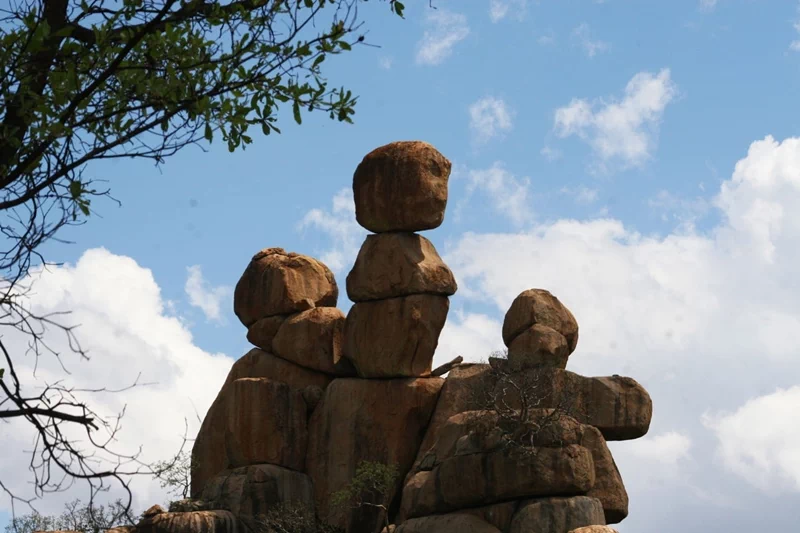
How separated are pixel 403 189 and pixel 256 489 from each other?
8995 millimetres

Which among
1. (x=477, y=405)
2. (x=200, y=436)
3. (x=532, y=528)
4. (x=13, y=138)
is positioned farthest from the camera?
(x=200, y=436)

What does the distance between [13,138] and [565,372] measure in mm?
23657

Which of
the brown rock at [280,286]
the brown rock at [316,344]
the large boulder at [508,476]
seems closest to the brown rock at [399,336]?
the brown rock at [316,344]

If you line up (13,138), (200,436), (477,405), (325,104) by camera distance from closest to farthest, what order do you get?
1. (13,138)
2. (325,104)
3. (477,405)
4. (200,436)

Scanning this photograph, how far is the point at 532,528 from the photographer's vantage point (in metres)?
25.7

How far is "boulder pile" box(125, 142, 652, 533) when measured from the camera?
29.6 m

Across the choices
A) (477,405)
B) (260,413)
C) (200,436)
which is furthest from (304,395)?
(477,405)

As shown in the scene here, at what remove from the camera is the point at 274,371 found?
116 feet

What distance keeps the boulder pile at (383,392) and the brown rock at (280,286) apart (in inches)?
2.4

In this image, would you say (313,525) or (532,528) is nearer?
(532,528)

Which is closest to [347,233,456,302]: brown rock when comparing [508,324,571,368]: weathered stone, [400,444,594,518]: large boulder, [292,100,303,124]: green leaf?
[508,324,571,368]: weathered stone

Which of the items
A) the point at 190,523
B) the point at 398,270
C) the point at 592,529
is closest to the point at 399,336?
the point at 398,270

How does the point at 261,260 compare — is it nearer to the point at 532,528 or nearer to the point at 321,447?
the point at 321,447

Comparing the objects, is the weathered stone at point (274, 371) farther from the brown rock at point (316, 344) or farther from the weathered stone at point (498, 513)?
the weathered stone at point (498, 513)
